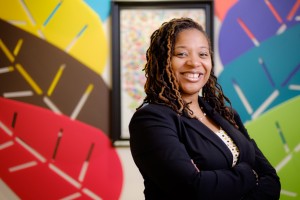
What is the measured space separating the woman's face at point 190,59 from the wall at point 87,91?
1062 mm

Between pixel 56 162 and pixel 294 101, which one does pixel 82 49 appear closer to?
pixel 56 162

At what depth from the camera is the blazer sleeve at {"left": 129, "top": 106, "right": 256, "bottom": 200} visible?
3.31ft

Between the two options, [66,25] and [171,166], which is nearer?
[171,166]

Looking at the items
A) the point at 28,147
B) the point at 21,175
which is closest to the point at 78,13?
the point at 28,147

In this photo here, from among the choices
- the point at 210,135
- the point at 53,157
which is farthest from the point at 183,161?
the point at 53,157

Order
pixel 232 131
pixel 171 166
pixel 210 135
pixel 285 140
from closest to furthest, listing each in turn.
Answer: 1. pixel 171 166
2. pixel 210 135
3. pixel 232 131
4. pixel 285 140

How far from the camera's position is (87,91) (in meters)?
2.26

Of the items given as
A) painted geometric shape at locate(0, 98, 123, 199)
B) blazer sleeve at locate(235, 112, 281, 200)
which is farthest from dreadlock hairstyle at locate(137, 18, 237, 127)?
painted geometric shape at locate(0, 98, 123, 199)

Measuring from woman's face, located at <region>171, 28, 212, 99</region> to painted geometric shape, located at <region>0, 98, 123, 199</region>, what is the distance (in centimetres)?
118

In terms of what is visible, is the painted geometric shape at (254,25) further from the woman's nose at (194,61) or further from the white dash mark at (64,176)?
the white dash mark at (64,176)

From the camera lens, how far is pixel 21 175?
7.47 ft

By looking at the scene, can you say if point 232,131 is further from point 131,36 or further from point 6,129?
point 6,129

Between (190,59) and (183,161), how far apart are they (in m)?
0.37

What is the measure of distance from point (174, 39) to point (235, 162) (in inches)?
18.6
